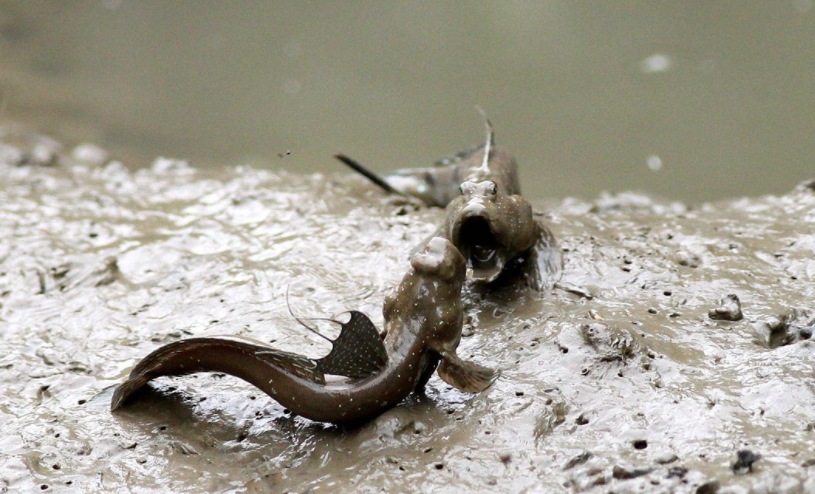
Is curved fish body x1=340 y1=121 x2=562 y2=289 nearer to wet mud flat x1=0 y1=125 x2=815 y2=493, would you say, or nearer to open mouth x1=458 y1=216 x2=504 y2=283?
open mouth x1=458 y1=216 x2=504 y2=283

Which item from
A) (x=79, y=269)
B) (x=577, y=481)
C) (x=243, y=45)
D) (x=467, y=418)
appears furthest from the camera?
(x=243, y=45)

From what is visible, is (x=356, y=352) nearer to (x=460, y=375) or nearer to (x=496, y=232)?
(x=460, y=375)

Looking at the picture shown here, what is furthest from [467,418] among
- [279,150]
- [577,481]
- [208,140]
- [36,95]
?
[36,95]

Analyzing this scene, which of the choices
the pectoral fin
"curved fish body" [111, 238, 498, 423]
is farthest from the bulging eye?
the pectoral fin

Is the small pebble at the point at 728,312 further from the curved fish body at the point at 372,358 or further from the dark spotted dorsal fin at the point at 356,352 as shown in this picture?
the dark spotted dorsal fin at the point at 356,352

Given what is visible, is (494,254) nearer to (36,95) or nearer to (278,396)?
(278,396)

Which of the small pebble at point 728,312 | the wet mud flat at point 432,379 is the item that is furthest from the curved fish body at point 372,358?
the small pebble at point 728,312

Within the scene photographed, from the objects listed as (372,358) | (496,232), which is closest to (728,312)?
(496,232)
